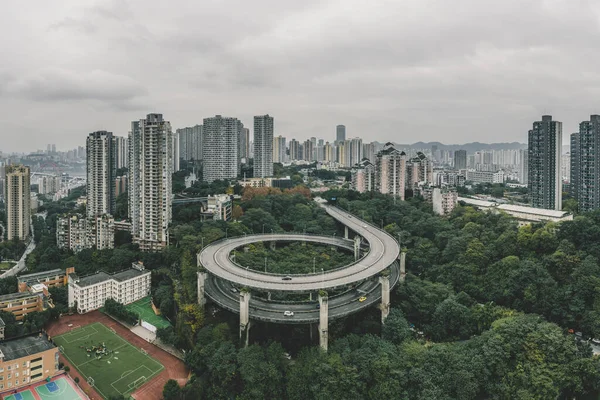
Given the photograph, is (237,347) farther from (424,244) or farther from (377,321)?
(424,244)

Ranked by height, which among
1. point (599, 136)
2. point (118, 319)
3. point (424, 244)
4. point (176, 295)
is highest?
point (599, 136)

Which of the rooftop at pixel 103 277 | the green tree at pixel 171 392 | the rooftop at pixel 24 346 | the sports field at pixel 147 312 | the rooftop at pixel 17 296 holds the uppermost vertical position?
the rooftop at pixel 103 277

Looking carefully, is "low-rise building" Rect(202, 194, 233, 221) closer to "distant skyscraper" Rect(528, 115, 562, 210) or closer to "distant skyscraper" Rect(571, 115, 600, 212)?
"distant skyscraper" Rect(528, 115, 562, 210)

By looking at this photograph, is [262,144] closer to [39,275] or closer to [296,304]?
[39,275]

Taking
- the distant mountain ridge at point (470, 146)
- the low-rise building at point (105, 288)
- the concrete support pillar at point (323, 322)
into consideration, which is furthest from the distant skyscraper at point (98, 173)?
the distant mountain ridge at point (470, 146)

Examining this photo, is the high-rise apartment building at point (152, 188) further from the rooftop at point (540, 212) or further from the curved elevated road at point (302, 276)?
the rooftop at point (540, 212)

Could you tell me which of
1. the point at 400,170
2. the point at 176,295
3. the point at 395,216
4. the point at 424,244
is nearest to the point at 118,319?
the point at 176,295
